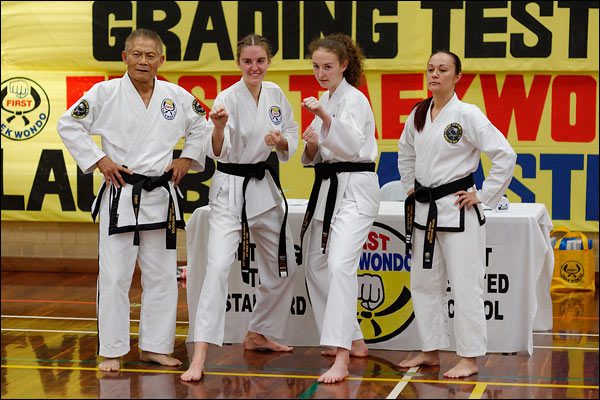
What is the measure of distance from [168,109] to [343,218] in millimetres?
1047

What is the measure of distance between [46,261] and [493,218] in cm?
443

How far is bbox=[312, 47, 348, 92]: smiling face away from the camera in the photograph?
5000mm

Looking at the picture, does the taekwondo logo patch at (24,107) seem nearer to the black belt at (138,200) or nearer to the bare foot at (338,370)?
the black belt at (138,200)

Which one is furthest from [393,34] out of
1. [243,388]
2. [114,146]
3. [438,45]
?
[243,388]

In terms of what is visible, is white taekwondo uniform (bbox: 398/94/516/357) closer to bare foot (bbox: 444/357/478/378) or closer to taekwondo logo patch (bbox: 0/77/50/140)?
bare foot (bbox: 444/357/478/378)

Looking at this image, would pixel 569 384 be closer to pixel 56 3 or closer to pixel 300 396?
pixel 300 396

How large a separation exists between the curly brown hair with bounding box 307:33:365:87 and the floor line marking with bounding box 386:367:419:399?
1.48 meters

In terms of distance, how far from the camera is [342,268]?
4871 millimetres

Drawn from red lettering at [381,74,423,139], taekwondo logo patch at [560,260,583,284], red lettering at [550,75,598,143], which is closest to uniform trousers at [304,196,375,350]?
red lettering at [381,74,423,139]

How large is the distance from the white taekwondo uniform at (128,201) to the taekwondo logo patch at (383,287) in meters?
1.11

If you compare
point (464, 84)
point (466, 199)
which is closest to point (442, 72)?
point (466, 199)

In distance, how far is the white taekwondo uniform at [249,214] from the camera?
16.2ft

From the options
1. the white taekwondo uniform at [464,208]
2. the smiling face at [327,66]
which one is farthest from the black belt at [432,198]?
the smiling face at [327,66]

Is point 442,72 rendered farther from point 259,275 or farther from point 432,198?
point 259,275
